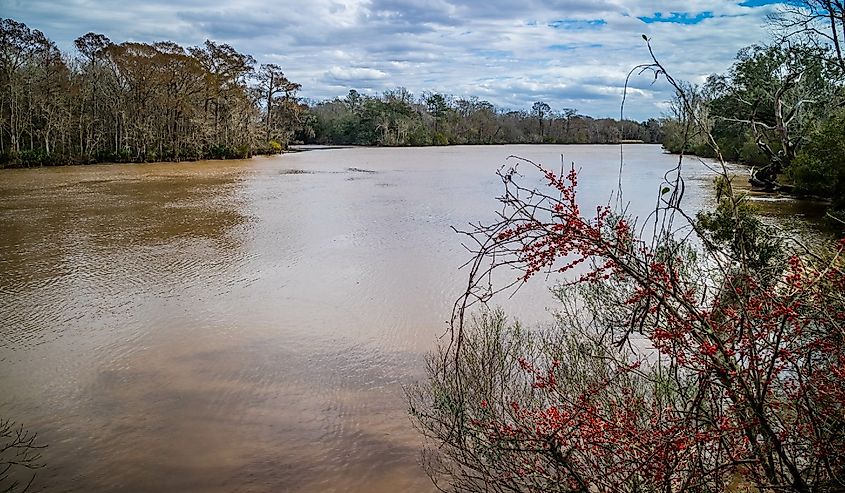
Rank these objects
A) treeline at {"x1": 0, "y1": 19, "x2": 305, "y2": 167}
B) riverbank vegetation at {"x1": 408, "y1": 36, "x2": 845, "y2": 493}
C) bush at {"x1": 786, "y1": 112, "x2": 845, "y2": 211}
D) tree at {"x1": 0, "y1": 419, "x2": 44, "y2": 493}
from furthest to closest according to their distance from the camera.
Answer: treeline at {"x1": 0, "y1": 19, "x2": 305, "y2": 167} < bush at {"x1": 786, "y1": 112, "x2": 845, "y2": 211} < tree at {"x1": 0, "y1": 419, "x2": 44, "y2": 493} < riverbank vegetation at {"x1": 408, "y1": 36, "x2": 845, "y2": 493}

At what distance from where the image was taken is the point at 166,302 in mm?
8688

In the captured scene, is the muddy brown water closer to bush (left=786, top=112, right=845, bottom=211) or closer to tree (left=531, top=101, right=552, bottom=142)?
bush (left=786, top=112, right=845, bottom=211)

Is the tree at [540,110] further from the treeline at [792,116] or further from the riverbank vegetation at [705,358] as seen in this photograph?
the riverbank vegetation at [705,358]

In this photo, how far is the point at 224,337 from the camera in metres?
7.47

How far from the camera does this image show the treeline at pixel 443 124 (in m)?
56.4

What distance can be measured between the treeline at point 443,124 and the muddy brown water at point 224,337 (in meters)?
40.8

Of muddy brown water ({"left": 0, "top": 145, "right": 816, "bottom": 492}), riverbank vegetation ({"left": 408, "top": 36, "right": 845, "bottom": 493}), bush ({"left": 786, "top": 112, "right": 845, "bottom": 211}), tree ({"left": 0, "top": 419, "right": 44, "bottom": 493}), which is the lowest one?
tree ({"left": 0, "top": 419, "right": 44, "bottom": 493})

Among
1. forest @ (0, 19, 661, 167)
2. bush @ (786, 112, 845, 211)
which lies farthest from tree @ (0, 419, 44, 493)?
forest @ (0, 19, 661, 167)

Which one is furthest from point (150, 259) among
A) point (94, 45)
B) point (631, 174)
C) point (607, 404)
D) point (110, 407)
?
Answer: point (94, 45)

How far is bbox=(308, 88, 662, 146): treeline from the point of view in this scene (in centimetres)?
5641

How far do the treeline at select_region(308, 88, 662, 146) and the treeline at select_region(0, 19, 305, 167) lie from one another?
64.3 ft

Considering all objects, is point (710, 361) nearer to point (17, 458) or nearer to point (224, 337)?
point (17, 458)

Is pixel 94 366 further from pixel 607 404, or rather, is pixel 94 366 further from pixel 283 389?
pixel 607 404

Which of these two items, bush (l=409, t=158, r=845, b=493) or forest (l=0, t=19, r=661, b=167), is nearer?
bush (l=409, t=158, r=845, b=493)
